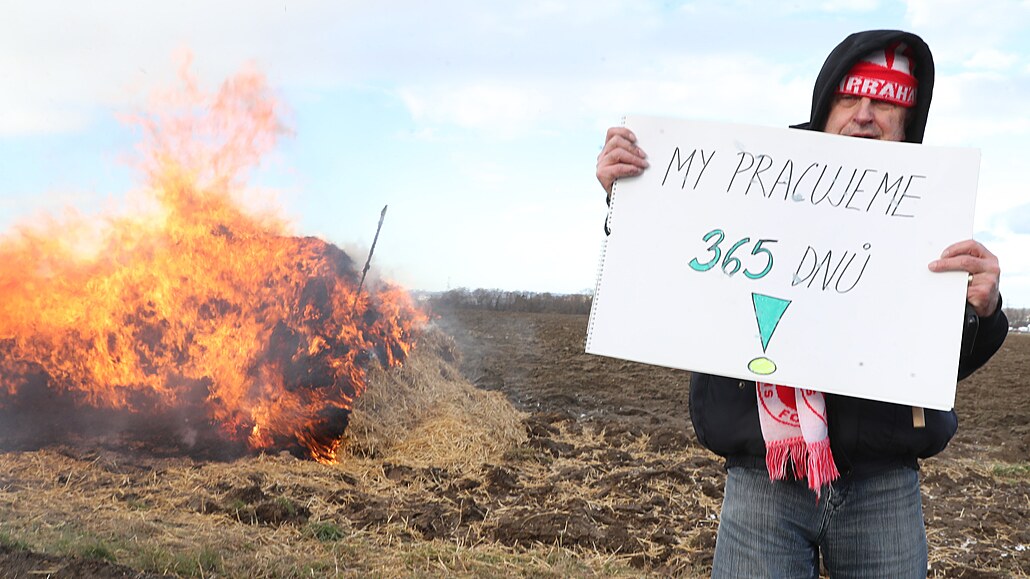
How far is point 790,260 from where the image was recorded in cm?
227

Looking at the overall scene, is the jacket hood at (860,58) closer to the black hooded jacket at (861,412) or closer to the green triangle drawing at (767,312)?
the black hooded jacket at (861,412)

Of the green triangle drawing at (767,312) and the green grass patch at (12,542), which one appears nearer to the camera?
the green triangle drawing at (767,312)

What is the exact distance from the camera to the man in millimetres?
2160

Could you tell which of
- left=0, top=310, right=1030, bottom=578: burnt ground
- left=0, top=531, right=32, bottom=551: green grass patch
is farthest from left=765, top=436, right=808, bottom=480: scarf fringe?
left=0, top=531, right=32, bottom=551: green grass patch

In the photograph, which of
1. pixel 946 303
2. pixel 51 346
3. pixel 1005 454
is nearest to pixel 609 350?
pixel 946 303

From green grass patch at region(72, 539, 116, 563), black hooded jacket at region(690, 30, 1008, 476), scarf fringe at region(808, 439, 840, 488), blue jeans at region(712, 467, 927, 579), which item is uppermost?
black hooded jacket at region(690, 30, 1008, 476)

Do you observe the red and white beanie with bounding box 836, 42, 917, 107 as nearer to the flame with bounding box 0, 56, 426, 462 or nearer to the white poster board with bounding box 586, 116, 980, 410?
the white poster board with bounding box 586, 116, 980, 410

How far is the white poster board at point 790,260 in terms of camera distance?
2.18m

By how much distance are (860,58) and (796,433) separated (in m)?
1.13

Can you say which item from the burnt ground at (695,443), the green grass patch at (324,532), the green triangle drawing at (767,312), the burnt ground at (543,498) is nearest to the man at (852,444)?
the green triangle drawing at (767,312)

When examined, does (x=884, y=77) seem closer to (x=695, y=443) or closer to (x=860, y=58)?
(x=860, y=58)

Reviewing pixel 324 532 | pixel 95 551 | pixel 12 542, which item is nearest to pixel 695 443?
pixel 324 532

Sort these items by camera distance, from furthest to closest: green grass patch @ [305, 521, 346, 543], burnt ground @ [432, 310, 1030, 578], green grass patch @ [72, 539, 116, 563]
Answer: burnt ground @ [432, 310, 1030, 578]
green grass patch @ [305, 521, 346, 543]
green grass patch @ [72, 539, 116, 563]

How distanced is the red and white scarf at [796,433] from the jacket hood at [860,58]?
865mm
